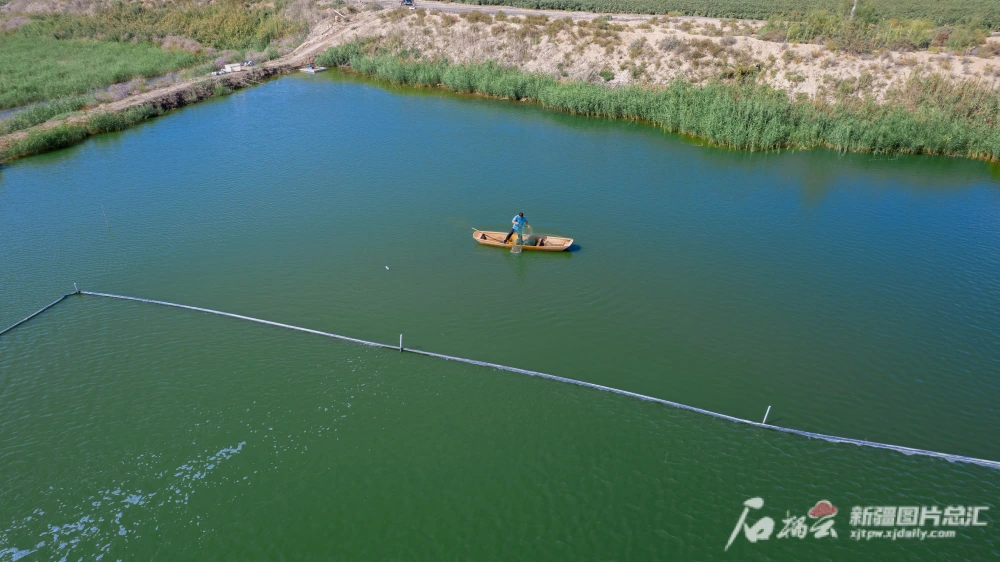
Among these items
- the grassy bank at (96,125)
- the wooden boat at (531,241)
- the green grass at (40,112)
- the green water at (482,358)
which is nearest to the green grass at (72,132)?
the grassy bank at (96,125)

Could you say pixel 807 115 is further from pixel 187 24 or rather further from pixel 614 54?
pixel 187 24

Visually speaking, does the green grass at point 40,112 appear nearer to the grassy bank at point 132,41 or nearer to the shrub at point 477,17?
the grassy bank at point 132,41

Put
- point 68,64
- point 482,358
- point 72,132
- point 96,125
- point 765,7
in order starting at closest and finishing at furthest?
point 482,358 < point 72,132 < point 96,125 < point 68,64 < point 765,7

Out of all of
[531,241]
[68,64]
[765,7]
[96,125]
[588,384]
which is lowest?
[588,384]

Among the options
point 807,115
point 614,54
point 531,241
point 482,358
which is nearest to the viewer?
point 482,358

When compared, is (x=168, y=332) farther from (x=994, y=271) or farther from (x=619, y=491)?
(x=994, y=271)

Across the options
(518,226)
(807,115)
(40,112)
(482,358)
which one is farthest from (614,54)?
(40,112)
